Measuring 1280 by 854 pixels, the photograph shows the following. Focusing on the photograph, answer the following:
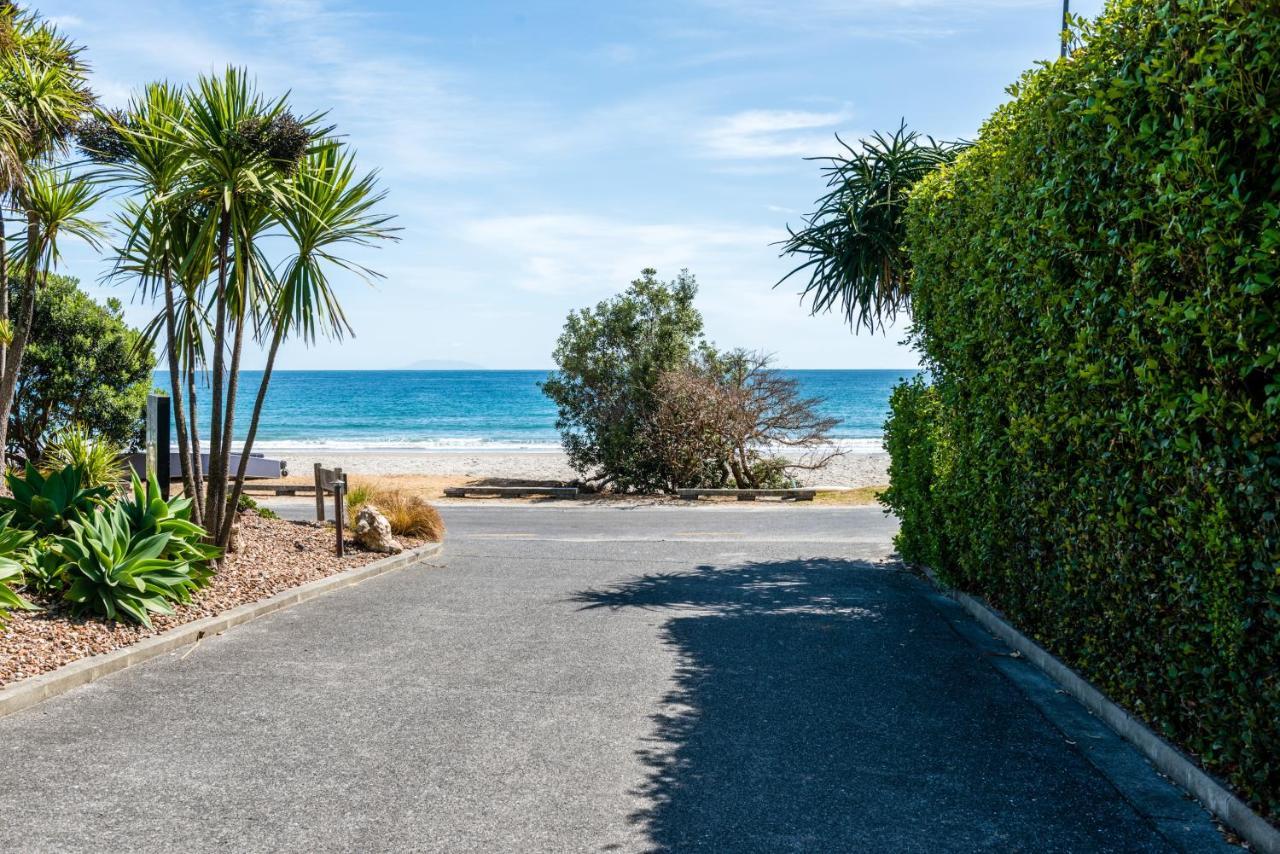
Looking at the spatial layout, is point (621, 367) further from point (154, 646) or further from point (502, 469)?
Result: point (154, 646)

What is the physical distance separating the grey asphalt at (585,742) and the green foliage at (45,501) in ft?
6.52

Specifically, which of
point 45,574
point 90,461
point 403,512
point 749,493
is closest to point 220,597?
point 45,574

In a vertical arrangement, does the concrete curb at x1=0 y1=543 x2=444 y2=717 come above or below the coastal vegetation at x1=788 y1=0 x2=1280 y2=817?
below

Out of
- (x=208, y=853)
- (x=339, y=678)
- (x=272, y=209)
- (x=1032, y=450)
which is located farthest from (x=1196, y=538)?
(x=272, y=209)

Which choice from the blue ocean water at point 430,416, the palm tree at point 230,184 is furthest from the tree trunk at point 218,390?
the blue ocean water at point 430,416

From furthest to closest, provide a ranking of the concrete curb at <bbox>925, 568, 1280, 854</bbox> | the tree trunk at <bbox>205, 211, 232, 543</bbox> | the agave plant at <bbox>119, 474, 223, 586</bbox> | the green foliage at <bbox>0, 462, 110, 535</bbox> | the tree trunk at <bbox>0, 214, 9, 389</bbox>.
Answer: the tree trunk at <bbox>0, 214, 9, 389</bbox>, the tree trunk at <bbox>205, 211, 232, 543</bbox>, the green foliage at <bbox>0, 462, 110, 535</bbox>, the agave plant at <bbox>119, 474, 223, 586</bbox>, the concrete curb at <bbox>925, 568, 1280, 854</bbox>

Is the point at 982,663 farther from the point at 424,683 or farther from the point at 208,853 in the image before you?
the point at 208,853

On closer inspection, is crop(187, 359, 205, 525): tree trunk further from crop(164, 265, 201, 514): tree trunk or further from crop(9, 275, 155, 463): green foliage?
crop(9, 275, 155, 463): green foliage

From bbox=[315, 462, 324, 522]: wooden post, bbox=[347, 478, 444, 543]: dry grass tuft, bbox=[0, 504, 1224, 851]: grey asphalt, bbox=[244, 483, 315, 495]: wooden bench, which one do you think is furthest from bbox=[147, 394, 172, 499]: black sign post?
bbox=[244, 483, 315, 495]: wooden bench

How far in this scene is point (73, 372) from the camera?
17234mm

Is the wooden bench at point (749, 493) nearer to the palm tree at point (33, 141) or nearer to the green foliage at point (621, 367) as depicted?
the green foliage at point (621, 367)

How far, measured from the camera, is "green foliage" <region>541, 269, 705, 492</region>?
816 inches

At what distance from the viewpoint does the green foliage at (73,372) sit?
17.0 metres

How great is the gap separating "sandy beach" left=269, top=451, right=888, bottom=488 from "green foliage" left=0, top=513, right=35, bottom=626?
17.2m
